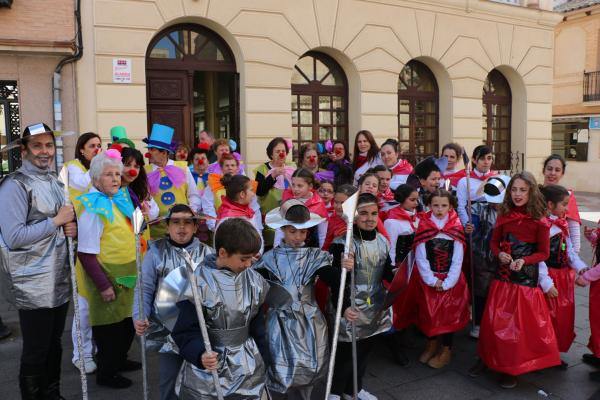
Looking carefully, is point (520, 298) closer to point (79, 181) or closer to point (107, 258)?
point (107, 258)

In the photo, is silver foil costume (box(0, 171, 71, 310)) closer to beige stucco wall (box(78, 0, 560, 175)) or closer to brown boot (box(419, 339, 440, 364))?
brown boot (box(419, 339, 440, 364))

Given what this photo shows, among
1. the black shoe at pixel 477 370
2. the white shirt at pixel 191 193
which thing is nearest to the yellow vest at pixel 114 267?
the white shirt at pixel 191 193

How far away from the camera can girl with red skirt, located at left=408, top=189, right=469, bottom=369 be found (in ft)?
13.5

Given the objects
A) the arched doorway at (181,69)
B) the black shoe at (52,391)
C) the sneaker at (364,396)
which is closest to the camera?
the black shoe at (52,391)

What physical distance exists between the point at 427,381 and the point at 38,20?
736 centimetres

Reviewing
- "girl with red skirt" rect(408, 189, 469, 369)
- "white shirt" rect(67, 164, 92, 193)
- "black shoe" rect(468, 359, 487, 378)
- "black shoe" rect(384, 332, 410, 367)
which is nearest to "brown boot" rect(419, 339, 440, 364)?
"girl with red skirt" rect(408, 189, 469, 369)

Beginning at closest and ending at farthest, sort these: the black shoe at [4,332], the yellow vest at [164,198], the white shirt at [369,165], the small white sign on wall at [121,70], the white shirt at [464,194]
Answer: the yellow vest at [164,198] < the black shoe at [4,332] < the white shirt at [464,194] < the white shirt at [369,165] < the small white sign on wall at [121,70]

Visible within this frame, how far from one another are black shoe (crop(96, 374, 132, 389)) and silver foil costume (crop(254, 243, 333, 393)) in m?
1.47

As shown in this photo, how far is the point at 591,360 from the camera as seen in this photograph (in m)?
4.20

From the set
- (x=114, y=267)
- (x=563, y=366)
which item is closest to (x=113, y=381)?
(x=114, y=267)

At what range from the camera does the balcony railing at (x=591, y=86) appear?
20219 millimetres

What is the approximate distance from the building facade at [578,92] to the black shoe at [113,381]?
2074cm

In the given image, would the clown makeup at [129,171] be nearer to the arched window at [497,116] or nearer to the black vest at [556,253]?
the black vest at [556,253]

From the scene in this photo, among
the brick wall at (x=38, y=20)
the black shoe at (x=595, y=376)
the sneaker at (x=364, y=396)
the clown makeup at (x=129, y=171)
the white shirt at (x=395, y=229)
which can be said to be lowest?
the black shoe at (x=595, y=376)
